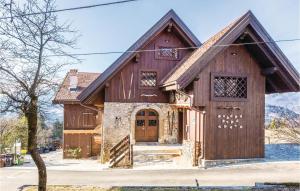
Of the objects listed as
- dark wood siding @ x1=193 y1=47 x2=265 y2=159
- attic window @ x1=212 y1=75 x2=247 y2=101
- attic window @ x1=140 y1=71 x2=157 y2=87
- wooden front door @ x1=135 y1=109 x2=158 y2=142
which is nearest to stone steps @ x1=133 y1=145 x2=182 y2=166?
wooden front door @ x1=135 y1=109 x2=158 y2=142

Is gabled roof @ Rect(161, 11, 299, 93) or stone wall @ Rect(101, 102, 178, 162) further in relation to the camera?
stone wall @ Rect(101, 102, 178, 162)

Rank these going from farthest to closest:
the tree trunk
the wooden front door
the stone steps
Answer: the wooden front door → the stone steps → the tree trunk

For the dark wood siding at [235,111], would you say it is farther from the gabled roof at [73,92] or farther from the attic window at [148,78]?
the gabled roof at [73,92]

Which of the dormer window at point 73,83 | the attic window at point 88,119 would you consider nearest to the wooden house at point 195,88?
the attic window at point 88,119

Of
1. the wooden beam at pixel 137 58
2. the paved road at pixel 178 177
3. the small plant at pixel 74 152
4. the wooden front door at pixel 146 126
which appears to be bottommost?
the small plant at pixel 74 152

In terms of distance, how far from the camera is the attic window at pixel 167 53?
22.1 m

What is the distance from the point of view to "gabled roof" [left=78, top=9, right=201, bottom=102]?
19484mm

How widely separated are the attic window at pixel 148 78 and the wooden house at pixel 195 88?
7 cm

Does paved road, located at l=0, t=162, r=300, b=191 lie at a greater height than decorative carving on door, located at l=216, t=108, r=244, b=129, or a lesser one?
lesser

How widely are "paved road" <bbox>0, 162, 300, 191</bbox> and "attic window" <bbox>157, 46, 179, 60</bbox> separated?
371 inches

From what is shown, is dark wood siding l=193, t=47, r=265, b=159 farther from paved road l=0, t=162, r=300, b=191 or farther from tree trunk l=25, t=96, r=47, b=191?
tree trunk l=25, t=96, r=47, b=191

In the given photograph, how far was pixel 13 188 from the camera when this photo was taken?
12.2 meters

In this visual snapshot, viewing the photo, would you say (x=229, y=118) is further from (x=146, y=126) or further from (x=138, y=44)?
(x=138, y=44)

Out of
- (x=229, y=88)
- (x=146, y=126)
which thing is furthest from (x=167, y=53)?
(x=229, y=88)
